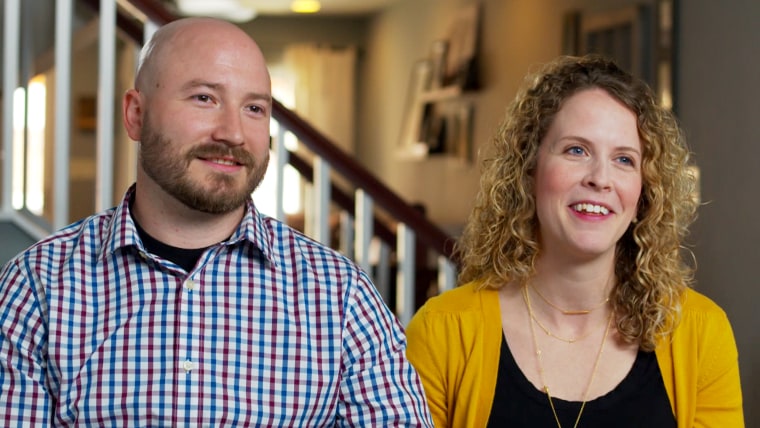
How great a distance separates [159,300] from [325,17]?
28.3ft

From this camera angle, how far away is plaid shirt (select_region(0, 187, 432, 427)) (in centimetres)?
155

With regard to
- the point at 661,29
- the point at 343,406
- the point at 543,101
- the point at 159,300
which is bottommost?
the point at 343,406

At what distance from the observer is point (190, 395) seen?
1.55 meters

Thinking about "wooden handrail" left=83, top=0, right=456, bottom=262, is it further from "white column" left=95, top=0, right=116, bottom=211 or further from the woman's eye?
the woman's eye

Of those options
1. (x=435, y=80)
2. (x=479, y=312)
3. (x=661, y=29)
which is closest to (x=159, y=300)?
(x=479, y=312)

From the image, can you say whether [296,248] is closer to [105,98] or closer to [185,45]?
[185,45]

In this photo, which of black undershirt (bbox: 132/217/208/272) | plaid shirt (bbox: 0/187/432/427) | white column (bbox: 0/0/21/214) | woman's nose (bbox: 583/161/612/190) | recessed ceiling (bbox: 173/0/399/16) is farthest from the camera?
recessed ceiling (bbox: 173/0/399/16)

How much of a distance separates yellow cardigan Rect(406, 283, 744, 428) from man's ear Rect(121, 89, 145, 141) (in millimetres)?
602

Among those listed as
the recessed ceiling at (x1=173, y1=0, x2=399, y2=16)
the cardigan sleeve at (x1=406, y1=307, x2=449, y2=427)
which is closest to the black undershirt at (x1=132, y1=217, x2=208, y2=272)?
the cardigan sleeve at (x1=406, y1=307, x2=449, y2=427)

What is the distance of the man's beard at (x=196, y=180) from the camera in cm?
160

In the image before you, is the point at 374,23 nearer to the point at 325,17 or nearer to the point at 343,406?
the point at 325,17

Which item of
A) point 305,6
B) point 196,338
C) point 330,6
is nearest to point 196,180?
point 196,338

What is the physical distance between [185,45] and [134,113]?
0.14 meters

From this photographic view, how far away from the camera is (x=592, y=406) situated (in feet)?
5.98
